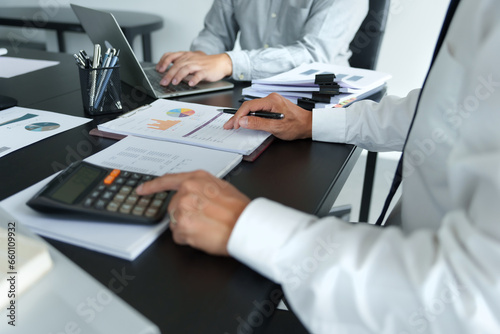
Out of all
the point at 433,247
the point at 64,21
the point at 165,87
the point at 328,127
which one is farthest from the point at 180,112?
the point at 64,21

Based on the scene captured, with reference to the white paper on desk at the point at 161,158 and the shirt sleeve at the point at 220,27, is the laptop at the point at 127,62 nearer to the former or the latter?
the white paper on desk at the point at 161,158

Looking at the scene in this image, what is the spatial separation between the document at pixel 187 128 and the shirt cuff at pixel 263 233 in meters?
0.26

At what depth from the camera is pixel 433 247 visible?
1.57ft

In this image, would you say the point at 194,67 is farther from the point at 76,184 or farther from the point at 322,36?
the point at 76,184

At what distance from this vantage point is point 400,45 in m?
2.42

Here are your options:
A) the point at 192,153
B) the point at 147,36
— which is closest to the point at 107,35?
the point at 192,153

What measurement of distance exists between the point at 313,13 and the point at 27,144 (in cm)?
108

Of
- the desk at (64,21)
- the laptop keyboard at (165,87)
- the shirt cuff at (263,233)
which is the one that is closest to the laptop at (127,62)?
the laptop keyboard at (165,87)

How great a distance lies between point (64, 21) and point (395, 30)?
1929 mm

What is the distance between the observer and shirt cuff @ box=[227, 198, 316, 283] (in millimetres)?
493

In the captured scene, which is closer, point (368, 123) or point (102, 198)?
point (102, 198)

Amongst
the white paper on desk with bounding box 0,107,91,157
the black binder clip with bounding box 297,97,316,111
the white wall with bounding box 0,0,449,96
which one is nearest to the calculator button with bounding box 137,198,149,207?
the white paper on desk with bounding box 0,107,91,157

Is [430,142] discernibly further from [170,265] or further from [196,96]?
[196,96]

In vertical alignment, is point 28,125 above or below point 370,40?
below
